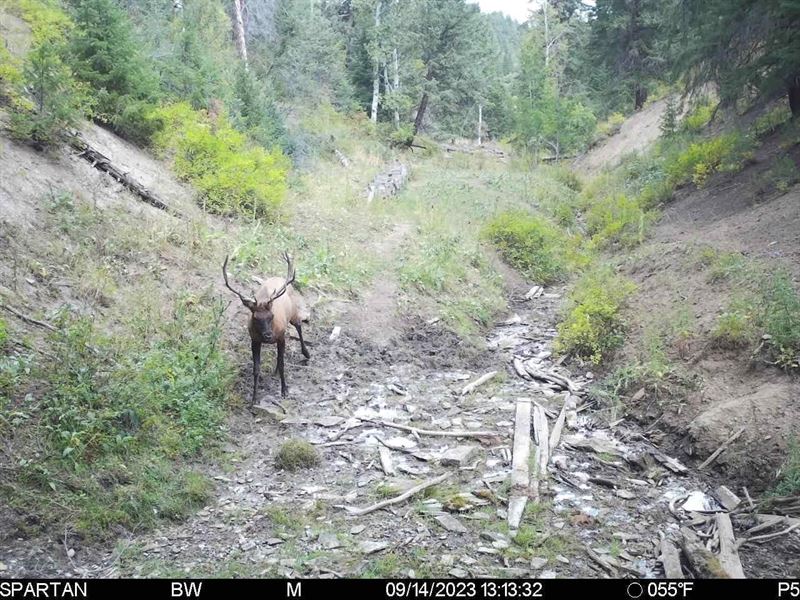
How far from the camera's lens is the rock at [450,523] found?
5.68 m

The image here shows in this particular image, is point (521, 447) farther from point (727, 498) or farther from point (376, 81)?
point (376, 81)

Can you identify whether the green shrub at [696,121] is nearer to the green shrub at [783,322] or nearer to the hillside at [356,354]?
the hillside at [356,354]

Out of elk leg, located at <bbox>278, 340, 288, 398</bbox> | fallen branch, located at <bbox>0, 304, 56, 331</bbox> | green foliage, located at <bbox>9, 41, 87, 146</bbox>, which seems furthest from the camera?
green foliage, located at <bbox>9, 41, 87, 146</bbox>

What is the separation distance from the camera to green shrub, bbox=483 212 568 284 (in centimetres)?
1532

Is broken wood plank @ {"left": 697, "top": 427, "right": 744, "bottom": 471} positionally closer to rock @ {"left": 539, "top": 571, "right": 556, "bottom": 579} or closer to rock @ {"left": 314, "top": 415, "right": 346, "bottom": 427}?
rock @ {"left": 539, "top": 571, "right": 556, "bottom": 579}

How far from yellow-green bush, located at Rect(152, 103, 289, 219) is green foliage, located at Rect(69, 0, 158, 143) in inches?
17.1

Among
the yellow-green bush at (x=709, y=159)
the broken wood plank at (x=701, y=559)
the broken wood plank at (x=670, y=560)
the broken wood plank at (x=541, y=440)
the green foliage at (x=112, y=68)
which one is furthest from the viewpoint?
the yellow-green bush at (x=709, y=159)

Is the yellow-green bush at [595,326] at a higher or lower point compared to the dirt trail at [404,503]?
higher

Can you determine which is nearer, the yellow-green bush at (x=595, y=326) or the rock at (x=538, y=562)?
the rock at (x=538, y=562)

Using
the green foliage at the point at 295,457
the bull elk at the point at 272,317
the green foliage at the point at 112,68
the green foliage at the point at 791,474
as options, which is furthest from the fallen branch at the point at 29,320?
the green foliage at the point at 791,474

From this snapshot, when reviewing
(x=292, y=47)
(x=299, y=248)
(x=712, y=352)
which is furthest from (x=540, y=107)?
(x=712, y=352)

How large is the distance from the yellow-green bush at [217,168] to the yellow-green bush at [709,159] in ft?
34.5

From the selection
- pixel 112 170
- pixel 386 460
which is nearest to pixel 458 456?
pixel 386 460
